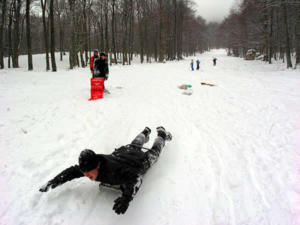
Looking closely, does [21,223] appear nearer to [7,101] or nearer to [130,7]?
[7,101]

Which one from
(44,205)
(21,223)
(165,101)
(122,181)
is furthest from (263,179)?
(165,101)

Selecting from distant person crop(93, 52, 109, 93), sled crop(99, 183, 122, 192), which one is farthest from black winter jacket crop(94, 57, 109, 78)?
sled crop(99, 183, 122, 192)

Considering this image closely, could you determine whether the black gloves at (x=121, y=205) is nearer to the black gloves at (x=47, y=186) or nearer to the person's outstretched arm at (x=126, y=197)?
the person's outstretched arm at (x=126, y=197)

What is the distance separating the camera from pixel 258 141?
475 centimetres

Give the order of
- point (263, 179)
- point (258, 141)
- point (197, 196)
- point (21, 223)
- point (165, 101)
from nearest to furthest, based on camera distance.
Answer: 1. point (21, 223)
2. point (197, 196)
3. point (263, 179)
4. point (258, 141)
5. point (165, 101)

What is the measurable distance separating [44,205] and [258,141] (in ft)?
16.0

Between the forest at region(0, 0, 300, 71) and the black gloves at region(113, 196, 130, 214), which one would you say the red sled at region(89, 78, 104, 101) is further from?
the forest at region(0, 0, 300, 71)

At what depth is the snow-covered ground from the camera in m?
2.78

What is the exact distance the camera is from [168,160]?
13.4ft

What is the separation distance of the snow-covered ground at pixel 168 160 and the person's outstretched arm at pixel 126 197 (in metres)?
0.45

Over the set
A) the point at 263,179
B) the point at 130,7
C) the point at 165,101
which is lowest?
the point at 263,179

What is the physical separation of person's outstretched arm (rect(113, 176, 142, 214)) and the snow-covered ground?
451 mm

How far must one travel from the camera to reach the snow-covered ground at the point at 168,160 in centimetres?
278

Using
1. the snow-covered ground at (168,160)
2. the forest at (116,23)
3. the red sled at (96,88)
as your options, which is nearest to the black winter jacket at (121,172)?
the snow-covered ground at (168,160)
